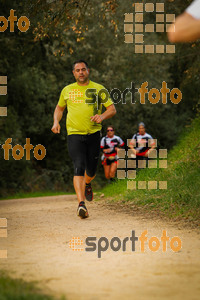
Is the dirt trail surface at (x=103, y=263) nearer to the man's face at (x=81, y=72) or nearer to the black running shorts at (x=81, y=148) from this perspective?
the black running shorts at (x=81, y=148)

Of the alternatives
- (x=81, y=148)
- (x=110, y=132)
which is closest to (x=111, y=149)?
(x=110, y=132)

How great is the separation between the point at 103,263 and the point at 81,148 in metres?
3.97

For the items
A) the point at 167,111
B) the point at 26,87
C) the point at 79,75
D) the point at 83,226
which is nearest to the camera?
the point at 83,226

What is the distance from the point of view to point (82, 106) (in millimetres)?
8758

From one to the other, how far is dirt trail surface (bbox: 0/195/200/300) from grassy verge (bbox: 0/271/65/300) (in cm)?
13

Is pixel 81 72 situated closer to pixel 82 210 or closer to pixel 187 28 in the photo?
pixel 82 210

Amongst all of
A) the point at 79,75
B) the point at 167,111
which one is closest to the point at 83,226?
the point at 79,75

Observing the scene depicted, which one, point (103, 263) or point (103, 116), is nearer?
point (103, 263)

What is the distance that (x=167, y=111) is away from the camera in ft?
105

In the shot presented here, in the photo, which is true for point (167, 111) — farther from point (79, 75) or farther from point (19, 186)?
point (79, 75)

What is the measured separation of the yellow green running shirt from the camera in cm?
877

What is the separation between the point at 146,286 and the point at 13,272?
134 centimetres

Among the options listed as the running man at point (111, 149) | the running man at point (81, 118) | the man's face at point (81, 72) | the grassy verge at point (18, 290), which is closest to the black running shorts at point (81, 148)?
the running man at point (81, 118)

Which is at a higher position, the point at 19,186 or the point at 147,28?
the point at 147,28
